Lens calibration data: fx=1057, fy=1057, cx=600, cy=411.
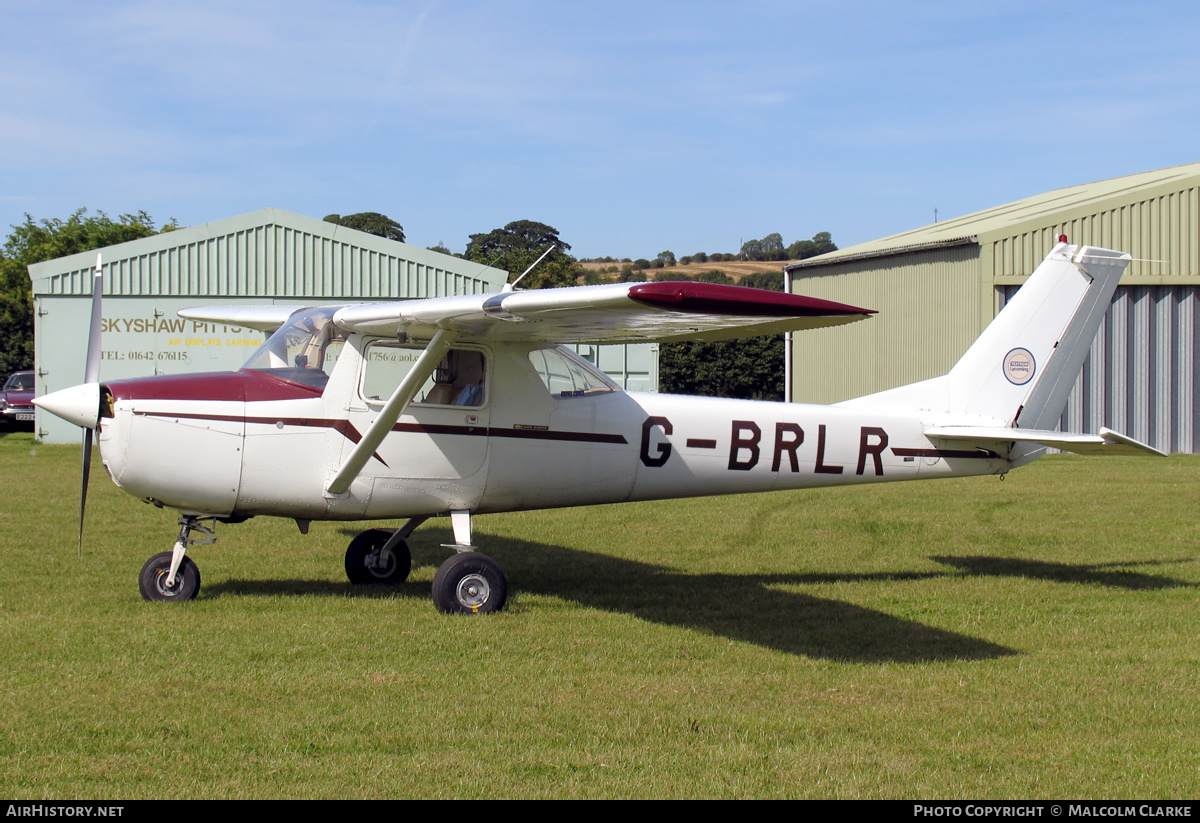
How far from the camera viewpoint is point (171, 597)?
26.7 ft

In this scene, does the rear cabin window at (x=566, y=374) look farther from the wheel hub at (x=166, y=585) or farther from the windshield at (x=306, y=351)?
the wheel hub at (x=166, y=585)

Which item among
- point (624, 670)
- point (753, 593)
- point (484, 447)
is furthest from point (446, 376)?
point (753, 593)

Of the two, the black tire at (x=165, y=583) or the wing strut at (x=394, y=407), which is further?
the black tire at (x=165, y=583)

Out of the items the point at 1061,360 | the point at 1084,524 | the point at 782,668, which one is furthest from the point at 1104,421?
the point at 782,668

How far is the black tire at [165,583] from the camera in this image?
813 cm

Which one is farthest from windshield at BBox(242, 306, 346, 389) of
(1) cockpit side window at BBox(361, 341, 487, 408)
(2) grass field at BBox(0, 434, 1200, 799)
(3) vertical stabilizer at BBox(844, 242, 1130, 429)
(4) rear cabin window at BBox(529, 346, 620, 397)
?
(3) vertical stabilizer at BBox(844, 242, 1130, 429)

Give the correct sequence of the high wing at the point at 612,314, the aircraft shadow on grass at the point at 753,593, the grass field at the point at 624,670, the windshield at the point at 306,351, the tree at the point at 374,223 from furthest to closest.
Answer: the tree at the point at 374,223 → the windshield at the point at 306,351 → the aircraft shadow on grass at the point at 753,593 → the high wing at the point at 612,314 → the grass field at the point at 624,670

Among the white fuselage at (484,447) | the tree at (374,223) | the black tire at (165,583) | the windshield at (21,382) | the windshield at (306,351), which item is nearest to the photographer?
the white fuselage at (484,447)

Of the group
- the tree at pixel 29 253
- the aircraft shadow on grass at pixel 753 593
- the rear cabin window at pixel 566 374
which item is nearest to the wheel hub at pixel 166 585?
the aircraft shadow on grass at pixel 753 593

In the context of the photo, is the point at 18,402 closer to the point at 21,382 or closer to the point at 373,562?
the point at 21,382

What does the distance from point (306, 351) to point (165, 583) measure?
6.87 ft

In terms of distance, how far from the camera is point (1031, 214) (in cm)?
2483

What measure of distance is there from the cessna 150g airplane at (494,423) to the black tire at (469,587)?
1 centimetres

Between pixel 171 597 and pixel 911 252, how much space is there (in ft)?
67.3
